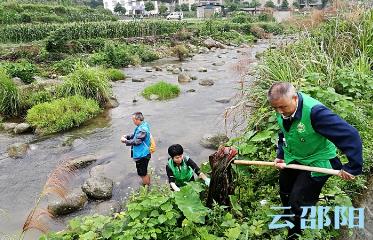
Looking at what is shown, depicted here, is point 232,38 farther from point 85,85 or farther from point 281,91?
point 281,91

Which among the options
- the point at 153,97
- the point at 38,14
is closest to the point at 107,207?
the point at 153,97

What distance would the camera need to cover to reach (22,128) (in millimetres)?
10594

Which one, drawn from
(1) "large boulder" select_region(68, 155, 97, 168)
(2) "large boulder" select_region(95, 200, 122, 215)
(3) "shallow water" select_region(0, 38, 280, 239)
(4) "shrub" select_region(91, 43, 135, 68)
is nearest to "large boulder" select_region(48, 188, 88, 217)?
(3) "shallow water" select_region(0, 38, 280, 239)

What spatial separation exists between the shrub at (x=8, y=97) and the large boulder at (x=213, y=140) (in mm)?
6796

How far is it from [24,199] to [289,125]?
5.91 metres

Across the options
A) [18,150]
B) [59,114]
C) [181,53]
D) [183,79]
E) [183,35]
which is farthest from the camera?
[183,35]

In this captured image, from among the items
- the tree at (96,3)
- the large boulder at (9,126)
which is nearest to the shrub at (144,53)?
the large boulder at (9,126)

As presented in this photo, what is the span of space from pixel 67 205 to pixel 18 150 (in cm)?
377

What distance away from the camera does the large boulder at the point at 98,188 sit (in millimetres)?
6938

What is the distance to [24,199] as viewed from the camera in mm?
7109

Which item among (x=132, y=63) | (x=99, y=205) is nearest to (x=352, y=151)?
(x=99, y=205)

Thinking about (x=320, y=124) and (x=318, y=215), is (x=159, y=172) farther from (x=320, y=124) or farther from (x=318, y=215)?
(x=320, y=124)

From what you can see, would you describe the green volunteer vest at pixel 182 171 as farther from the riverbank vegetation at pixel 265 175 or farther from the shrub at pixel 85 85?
the shrub at pixel 85 85

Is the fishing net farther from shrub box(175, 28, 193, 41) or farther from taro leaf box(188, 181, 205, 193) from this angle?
shrub box(175, 28, 193, 41)
